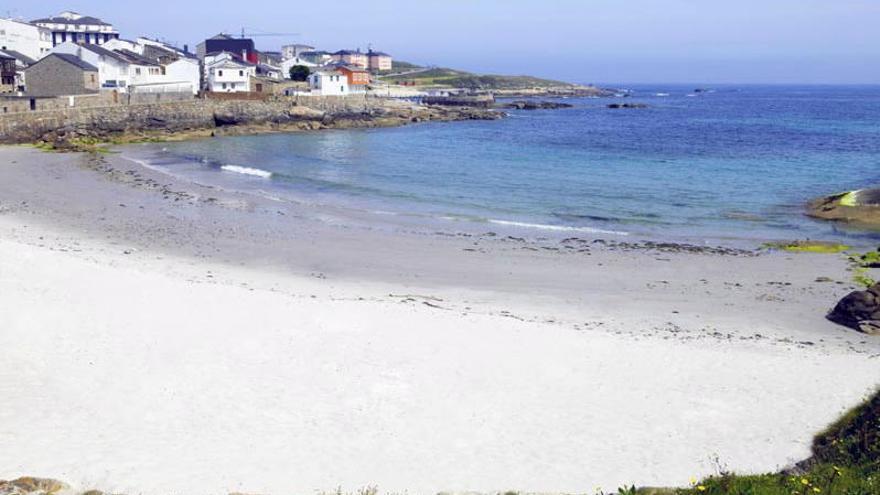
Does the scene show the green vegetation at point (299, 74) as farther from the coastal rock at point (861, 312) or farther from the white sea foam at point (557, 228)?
the coastal rock at point (861, 312)

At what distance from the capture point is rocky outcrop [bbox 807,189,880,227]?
1146 inches

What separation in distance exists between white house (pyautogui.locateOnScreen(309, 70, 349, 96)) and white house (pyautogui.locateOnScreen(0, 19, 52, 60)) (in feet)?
78.6

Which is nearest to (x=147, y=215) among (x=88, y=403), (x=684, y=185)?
(x=88, y=403)

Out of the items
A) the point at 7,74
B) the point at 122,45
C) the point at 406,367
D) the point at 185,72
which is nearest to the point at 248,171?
the point at 406,367

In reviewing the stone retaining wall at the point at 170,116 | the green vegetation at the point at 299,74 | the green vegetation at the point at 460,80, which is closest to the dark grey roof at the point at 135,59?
the stone retaining wall at the point at 170,116

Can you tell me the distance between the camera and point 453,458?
35.7 feet

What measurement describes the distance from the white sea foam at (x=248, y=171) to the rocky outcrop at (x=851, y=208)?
80.4 feet

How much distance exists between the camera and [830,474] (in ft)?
29.4

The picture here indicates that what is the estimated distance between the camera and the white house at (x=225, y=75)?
70.9m

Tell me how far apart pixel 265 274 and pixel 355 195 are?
1445cm

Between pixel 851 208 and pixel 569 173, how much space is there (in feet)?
47.6

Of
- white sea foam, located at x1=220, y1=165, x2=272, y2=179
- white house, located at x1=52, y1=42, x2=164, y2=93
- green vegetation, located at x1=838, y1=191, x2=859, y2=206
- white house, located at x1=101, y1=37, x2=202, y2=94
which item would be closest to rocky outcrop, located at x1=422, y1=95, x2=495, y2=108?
white house, located at x1=101, y1=37, x2=202, y2=94

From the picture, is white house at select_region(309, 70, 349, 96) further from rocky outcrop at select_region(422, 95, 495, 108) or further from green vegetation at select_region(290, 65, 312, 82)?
rocky outcrop at select_region(422, 95, 495, 108)

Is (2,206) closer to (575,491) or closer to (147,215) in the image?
(147,215)
